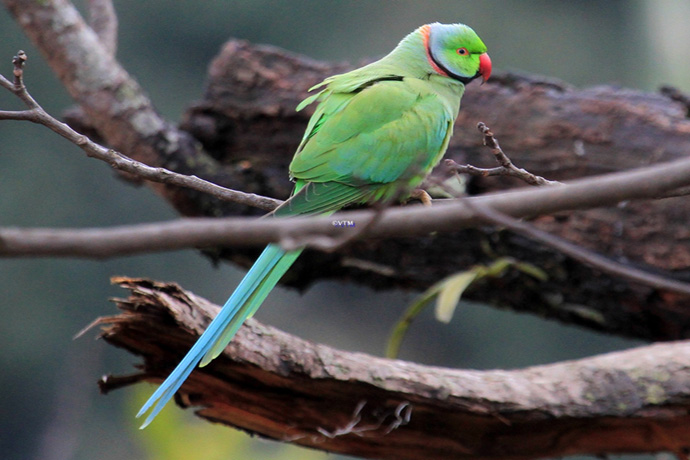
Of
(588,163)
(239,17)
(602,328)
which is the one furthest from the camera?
(239,17)

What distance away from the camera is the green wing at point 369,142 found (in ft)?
6.34

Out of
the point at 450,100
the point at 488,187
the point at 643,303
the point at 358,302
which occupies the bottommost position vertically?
the point at 358,302

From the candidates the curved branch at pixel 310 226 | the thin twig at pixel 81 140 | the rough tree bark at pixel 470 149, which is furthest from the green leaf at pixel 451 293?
the curved branch at pixel 310 226

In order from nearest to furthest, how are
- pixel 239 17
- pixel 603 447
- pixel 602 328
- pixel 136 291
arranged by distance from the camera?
pixel 136 291 < pixel 603 447 < pixel 602 328 < pixel 239 17

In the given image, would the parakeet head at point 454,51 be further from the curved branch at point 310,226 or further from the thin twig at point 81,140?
the curved branch at point 310,226

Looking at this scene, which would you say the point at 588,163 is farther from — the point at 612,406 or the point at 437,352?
the point at 437,352

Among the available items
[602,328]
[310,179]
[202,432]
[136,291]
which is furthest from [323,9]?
[136,291]

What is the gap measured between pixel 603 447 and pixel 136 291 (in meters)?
1.48

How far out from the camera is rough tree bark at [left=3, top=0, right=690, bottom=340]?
271 centimetres

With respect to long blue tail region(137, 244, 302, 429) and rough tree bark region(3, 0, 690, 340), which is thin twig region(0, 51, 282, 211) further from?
rough tree bark region(3, 0, 690, 340)

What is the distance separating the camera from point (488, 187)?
281 cm

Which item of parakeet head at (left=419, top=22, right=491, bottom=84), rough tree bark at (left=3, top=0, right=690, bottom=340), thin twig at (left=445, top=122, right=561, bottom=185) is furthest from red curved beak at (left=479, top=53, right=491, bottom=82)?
thin twig at (left=445, top=122, right=561, bottom=185)

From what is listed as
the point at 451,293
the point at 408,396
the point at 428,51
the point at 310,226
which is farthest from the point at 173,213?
the point at 310,226

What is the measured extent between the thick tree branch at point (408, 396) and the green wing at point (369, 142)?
46 cm
